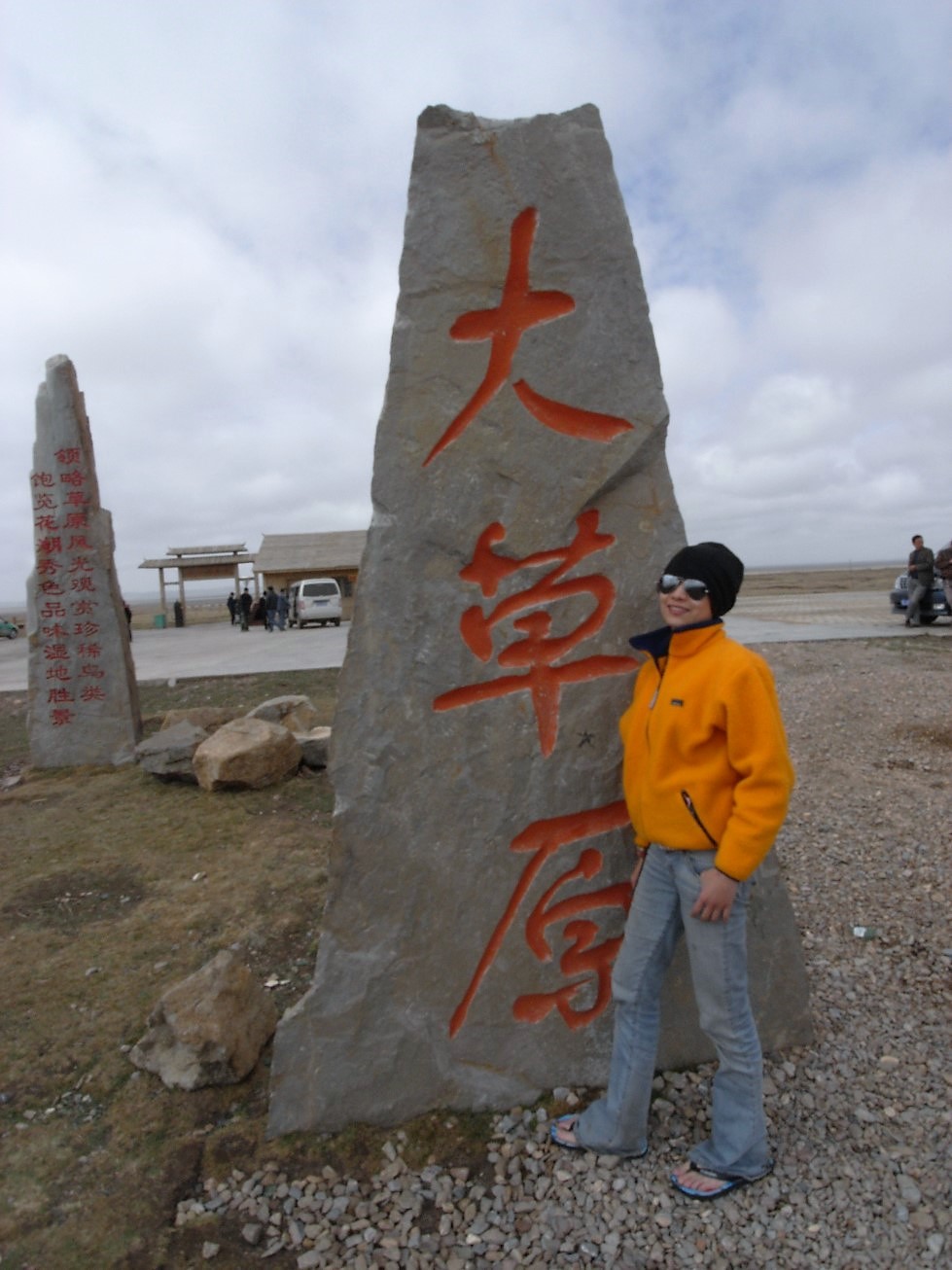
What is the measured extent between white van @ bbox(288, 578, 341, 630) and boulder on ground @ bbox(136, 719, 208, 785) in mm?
15263

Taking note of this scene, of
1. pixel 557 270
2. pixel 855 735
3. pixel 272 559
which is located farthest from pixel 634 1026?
pixel 272 559

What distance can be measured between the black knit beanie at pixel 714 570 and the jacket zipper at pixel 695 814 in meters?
0.49

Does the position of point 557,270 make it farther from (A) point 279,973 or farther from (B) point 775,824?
(A) point 279,973

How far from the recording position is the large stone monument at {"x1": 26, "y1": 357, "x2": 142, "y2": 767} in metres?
7.23

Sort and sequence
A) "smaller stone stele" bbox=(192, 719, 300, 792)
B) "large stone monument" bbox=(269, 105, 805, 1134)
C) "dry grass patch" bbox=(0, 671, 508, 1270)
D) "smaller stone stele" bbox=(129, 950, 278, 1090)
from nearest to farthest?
"dry grass patch" bbox=(0, 671, 508, 1270)
"large stone monument" bbox=(269, 105, 805, 1134)
"smaller stone stele" bbox=(129, 950, 278, 1090)
"smaller stone stele" bbox=(192, 719, 300, 792)

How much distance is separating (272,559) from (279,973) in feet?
72.9

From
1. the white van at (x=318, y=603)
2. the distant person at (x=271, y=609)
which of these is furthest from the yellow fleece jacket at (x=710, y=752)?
the distant person at (x=271, y=609)

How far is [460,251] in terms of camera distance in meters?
2.58

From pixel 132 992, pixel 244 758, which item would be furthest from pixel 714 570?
pixel 244 758

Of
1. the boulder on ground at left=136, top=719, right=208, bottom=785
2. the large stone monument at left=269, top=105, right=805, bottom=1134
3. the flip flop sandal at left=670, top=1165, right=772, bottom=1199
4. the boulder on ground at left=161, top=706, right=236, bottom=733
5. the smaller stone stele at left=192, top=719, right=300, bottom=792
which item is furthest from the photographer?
the boulder on ground at left=161, top=706, right=236, bottom=733

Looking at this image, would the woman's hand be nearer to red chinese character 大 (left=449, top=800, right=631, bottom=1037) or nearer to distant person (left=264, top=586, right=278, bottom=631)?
red chinese character 大 (left=449, top=800, right=631, bottom=1037)

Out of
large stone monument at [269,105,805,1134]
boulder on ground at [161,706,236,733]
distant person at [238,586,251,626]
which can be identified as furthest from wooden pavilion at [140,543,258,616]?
large stone monument at [269,105,805,1134]

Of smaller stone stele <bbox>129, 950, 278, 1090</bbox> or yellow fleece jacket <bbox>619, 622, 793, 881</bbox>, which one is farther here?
smaller stone stele <bbox>129, 950, 278, 1090</bbox>

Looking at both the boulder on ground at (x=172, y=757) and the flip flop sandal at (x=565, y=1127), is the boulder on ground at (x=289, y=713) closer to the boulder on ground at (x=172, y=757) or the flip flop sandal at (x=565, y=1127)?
the boulder on ground at (x=172, y=757)
